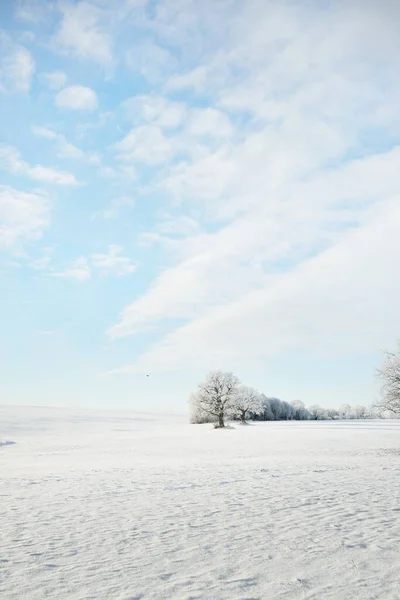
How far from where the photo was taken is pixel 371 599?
5883 millimetres

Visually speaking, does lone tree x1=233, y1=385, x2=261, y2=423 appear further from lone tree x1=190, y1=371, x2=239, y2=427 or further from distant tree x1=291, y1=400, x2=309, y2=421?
distant tree x1=291, y1=400, x2=309, y2=421

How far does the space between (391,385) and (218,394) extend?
1646 inches

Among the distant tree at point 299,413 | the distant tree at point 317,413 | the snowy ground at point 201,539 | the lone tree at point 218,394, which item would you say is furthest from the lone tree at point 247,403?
the distant tree at point 317,413

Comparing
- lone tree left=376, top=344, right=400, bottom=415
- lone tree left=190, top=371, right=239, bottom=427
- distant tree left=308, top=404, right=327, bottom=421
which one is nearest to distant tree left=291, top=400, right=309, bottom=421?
distant tree left=308, top=404, right=327, bottom=421

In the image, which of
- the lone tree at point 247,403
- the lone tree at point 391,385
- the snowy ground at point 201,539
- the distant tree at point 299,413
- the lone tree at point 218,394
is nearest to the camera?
the snowy ground at point 201,539

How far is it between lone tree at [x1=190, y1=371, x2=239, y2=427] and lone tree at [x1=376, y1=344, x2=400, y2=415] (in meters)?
40.2

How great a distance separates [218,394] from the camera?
75062 mm

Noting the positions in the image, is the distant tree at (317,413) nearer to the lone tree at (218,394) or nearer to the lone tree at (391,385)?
the lone tree at (218,394)

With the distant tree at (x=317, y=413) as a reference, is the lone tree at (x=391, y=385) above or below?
above

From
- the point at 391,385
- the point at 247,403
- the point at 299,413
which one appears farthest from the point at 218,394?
the point at 299,413

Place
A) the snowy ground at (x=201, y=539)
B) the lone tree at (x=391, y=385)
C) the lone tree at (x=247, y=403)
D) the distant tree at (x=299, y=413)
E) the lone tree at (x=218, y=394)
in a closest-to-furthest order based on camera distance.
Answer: the snowy ground at (x=201, y=539) < the lone tree at (x=391, y=385) < the lone tree at (x=218, y=394) < the lone tree at (x=247, y=403) < the distant tree at (x=299, y=413)

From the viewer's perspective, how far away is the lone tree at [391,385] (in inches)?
1446

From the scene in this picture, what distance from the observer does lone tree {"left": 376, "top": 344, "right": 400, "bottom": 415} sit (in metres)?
36.7

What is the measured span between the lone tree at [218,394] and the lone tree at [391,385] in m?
40.2
